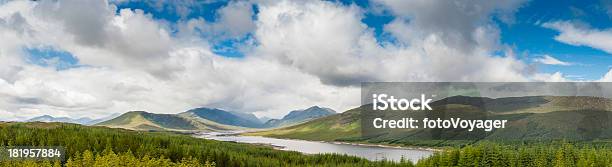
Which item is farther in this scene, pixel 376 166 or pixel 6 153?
pixel 376 166

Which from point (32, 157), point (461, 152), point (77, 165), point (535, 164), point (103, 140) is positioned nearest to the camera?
point (77, 165)

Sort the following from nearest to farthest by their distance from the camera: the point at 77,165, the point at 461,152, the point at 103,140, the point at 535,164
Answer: the point at 77,165, the point at 535,164, the point at 461,152, the point at 103,140

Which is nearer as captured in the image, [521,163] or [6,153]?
[6,153]

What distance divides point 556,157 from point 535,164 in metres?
5.37

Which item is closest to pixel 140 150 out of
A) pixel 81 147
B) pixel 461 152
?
pixel 81 147

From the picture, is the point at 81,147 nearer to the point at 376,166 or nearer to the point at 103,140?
the point at 103,140

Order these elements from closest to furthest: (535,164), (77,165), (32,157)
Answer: (77,165)
(32,157)
(535,164)

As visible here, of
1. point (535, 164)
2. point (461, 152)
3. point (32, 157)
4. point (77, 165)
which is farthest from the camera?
point (461, 152)

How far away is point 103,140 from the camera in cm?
12556

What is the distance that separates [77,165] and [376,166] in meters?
77.0

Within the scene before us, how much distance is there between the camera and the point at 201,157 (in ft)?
404

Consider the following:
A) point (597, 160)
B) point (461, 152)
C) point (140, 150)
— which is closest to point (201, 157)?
point (140, 150)

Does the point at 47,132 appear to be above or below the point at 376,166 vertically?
above

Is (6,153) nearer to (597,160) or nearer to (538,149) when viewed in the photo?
(538,149)
